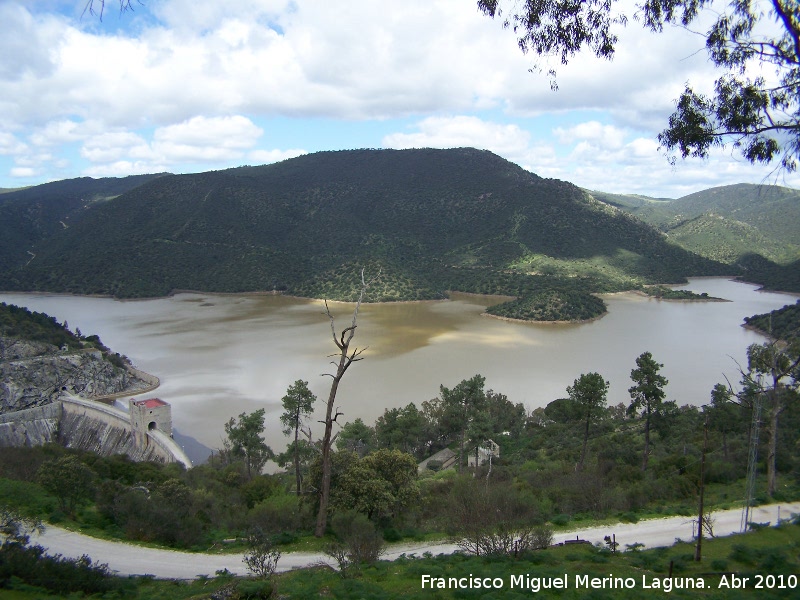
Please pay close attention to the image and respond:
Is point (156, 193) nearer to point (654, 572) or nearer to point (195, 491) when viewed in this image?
point (195, 491)

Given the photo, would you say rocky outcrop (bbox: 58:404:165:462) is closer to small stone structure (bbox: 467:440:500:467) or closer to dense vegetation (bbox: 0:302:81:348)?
dense vegetation (bbox: 0:302:81:348)

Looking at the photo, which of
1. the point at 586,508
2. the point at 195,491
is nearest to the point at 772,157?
the point at 586,508

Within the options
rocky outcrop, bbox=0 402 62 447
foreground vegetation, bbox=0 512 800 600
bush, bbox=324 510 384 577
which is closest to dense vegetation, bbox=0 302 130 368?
rocky outcrop, bbox=0 402 62 447

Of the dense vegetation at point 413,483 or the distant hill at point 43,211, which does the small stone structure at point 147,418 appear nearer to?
the dense vegetation at point 413,483

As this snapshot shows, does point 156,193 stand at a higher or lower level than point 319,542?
higher

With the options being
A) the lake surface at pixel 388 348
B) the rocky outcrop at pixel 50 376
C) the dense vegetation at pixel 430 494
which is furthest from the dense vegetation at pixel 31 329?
the dense vegetation at pixel 430 494

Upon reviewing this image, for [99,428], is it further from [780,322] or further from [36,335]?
[780,322]
